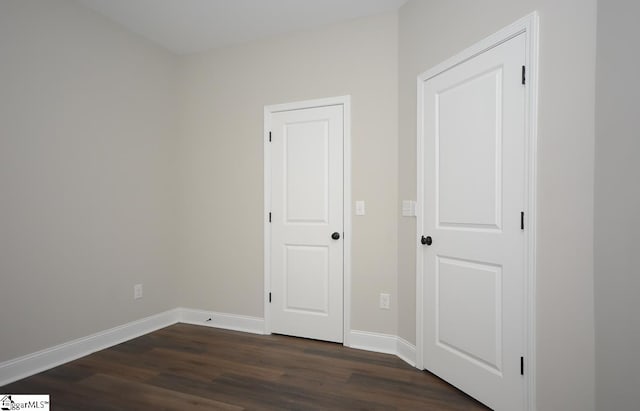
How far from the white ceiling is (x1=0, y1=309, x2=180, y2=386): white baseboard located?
9.14ft

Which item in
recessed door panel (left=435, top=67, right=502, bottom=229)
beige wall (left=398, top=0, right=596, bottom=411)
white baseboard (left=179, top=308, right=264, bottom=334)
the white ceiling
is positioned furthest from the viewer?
white baseboard (left=179, top=308, right=264, bottom=334)

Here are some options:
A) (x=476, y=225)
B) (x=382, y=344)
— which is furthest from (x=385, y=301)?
(x=476, y=225)

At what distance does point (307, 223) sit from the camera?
3.12m

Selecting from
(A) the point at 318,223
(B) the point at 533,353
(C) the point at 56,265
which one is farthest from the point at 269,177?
(B) the point at 533,353

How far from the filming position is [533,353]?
1.71 metres

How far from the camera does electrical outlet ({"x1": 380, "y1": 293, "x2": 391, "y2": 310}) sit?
9.21ft

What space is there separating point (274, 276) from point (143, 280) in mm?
1315

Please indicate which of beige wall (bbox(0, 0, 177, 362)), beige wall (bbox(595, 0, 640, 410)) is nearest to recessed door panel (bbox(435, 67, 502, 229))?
beige wall (bbox(595, 0, 640, 410))

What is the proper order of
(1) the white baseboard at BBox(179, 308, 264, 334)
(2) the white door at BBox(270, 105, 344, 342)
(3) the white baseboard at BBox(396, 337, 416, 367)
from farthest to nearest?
(1) the white baseboard at BBox(179, 308, 264, 334), (2) the white door at BBox(270, 105, 344, 342), (3) the white baseboard at BBox(396, 337, 416, 367)

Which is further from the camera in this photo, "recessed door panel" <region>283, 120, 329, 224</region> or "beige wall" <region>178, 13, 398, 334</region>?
"recessed door panel" <region>283, 120, 329, 224</region>

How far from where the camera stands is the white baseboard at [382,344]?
104 inches

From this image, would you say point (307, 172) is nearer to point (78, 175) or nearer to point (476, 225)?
point (476, 225)

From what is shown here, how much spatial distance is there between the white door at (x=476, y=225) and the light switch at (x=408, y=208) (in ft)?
0.42

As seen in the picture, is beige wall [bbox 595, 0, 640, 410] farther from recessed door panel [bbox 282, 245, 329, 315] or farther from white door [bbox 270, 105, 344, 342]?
recessed door panel [bbox 282, 245, 329, 315]
